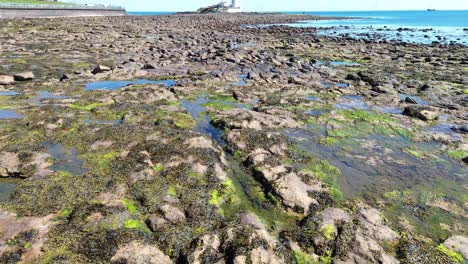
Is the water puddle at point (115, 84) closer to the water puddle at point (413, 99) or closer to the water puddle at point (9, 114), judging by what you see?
the water puddle at point (9, 114)

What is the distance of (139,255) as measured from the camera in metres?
6.42

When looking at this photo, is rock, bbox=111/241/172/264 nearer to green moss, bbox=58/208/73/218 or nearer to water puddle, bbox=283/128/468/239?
green moss, bbox=58/208/73/218

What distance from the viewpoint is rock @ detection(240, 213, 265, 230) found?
735 centimetres

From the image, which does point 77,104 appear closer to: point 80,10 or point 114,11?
point 80,10

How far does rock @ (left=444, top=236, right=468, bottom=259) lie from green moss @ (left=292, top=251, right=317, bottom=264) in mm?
3493

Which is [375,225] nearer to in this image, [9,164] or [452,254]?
[452,254]

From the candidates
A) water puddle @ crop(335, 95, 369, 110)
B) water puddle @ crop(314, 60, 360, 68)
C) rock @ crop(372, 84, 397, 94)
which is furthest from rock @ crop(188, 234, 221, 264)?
water puddle @ crop(314, 60, 360, 68)

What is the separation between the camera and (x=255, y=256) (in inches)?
250

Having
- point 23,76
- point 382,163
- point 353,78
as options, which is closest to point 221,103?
point 382,163

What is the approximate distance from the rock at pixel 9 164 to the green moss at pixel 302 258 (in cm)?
839

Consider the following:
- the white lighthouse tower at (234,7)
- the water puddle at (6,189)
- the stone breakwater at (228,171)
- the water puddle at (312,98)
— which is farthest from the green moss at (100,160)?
the white lighthouse tower at (234,7)

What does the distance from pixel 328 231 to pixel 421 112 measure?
11688 millimetres

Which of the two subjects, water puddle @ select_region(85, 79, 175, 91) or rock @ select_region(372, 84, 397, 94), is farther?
rock @ select_region(372, 84, 397, 94)

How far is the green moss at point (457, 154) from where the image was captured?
39.7 ft
